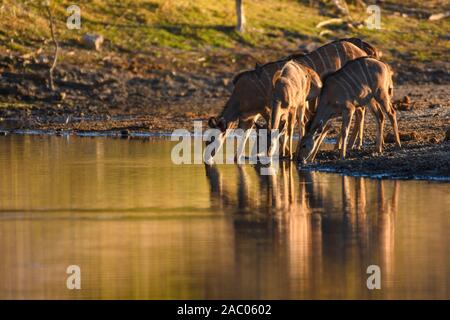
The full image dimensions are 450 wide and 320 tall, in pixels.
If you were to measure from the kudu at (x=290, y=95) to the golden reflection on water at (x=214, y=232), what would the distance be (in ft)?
3.41

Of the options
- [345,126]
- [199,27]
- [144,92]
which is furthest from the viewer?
[199,27]

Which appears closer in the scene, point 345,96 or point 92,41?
point 345,96

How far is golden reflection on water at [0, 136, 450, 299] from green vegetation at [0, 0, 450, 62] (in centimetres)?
1678

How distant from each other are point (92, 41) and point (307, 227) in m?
23.3

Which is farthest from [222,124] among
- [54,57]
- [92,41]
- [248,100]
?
[92,41]

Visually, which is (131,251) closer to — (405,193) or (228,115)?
(405,193)

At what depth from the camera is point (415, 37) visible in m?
47.3

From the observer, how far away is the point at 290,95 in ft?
75.3

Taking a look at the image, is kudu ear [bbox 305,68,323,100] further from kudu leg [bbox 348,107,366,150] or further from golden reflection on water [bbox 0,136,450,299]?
golden reflection on water [bbox 0,136,450,299]

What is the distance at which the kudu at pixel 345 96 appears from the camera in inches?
886

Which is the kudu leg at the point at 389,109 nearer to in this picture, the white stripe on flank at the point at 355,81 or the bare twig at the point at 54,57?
the white stripe on flank at the point at 355,81

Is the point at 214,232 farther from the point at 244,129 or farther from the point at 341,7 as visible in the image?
the point at 341,7

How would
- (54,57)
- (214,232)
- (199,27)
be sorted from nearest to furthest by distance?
1. (214,232)
2. (54,57)
3. (199,27)
